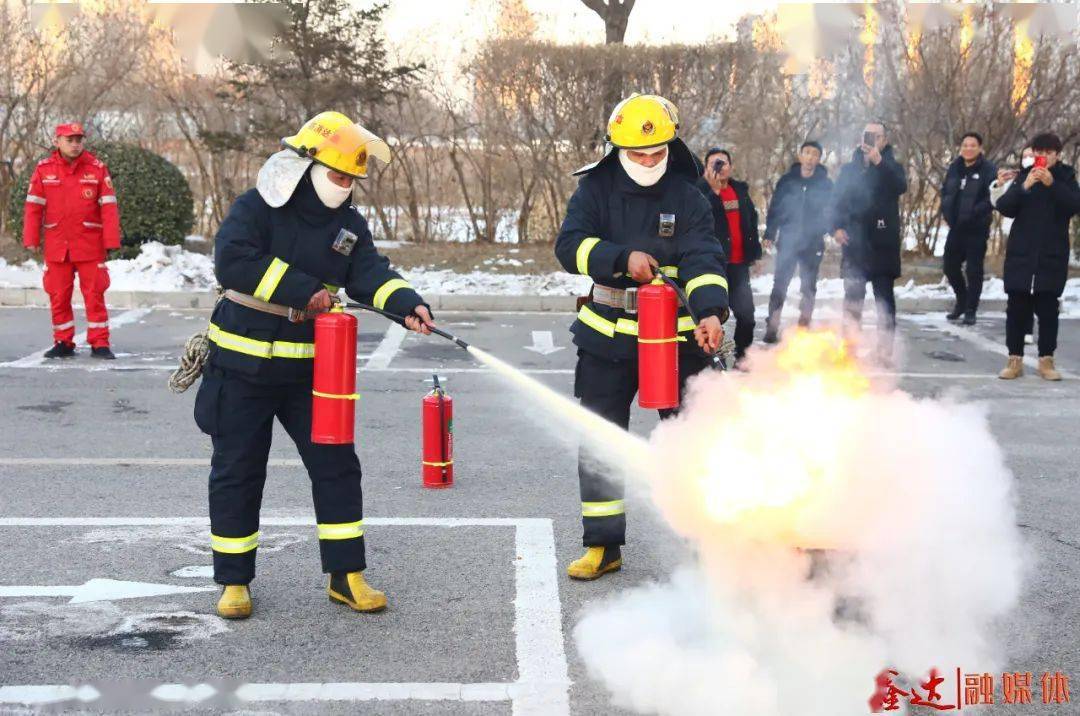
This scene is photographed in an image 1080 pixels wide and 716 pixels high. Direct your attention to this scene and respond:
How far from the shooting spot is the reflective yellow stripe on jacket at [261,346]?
14.2 ft

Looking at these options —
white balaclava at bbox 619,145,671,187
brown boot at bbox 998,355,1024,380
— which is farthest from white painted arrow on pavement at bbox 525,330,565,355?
white balaclava at bbox 619,145,671,187

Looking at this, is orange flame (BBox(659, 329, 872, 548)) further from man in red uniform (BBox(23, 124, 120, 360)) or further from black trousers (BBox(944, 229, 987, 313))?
black trousers (BBox(944, 229, 987, 313))

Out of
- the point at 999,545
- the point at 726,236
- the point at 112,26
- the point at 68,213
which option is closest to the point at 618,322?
the point at 999,545

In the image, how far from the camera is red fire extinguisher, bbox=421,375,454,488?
6.20 meters

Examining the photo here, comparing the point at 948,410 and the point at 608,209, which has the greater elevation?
the point at 608,209

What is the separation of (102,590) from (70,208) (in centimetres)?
614

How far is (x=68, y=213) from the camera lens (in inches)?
392

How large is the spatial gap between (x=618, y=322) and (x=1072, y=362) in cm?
745

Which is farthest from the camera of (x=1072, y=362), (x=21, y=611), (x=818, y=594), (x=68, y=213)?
(x=1072, y=362)

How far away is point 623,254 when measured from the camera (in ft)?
14.9

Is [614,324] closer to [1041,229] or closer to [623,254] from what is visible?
[623,254]

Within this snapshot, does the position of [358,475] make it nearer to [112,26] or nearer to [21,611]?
[21,611]

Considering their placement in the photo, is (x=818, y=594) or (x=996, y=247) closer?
(x=818, y=594)

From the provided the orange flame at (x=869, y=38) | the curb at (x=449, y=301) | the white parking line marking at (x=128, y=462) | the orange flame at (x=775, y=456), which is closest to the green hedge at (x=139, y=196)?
the curb at (x=449, y=301)
